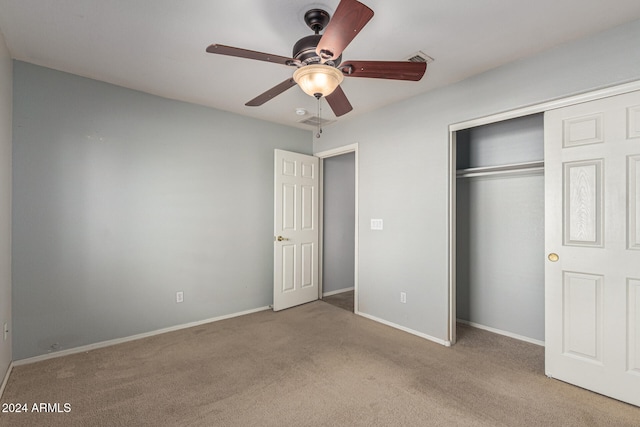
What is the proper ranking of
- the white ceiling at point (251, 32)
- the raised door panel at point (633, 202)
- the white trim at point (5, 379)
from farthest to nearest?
the white trim at point (5, 379), the raised door panel at point (633, 202), the white ceiling at point (251, 32)

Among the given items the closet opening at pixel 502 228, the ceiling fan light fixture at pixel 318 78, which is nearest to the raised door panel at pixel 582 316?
the closet opening at pixel 502 228

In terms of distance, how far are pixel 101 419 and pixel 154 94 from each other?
2.92 m

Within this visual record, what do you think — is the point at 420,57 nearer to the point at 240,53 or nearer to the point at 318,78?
the point at 318,78

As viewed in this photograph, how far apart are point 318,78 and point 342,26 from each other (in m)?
0.39

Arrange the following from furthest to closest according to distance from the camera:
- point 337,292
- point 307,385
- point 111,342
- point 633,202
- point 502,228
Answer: point 337,292, point 502,228, point 111,342, point 307,385, point 633,202

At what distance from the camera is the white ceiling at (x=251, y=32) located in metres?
1.90

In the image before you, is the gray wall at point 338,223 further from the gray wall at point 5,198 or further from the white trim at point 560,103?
the gray wall at point 5,198

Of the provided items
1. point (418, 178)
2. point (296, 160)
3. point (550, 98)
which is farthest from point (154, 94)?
point (550, 98)

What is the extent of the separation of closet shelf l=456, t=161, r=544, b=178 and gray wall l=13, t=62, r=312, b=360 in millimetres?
2494

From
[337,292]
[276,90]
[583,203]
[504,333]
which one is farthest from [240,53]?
[337,292]

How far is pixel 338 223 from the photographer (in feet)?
A: 16.6

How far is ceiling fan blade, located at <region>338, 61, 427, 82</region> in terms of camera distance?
1.77 metres

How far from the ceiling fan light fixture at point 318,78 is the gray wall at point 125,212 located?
221 centimetres

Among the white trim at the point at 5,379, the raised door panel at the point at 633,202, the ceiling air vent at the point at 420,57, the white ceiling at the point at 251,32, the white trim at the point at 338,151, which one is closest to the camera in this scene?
the white ceiling at the point at 251,32
